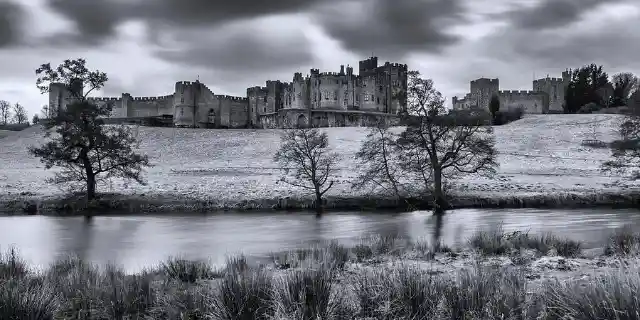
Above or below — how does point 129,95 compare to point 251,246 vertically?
above

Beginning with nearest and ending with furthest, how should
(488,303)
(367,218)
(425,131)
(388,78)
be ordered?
(488,303) → (367,218) → (425,131) → (388,78)

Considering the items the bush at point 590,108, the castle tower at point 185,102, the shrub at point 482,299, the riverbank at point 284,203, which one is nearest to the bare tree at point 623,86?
the bush at point 590,108

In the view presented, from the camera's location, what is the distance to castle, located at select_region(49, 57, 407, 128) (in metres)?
103

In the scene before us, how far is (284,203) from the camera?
119ft

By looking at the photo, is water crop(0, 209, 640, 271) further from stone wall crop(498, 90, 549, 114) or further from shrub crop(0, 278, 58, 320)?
stone wall crop(498, 90, 549, 114)

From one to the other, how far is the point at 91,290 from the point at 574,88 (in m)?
104

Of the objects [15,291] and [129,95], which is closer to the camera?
[15,291]

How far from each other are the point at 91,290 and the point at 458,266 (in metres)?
7.50

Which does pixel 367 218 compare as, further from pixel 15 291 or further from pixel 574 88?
pixel 574 88

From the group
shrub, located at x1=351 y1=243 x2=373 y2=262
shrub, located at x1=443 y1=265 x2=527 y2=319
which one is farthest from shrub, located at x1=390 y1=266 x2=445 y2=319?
shrub, located at x1=351 y1=243 x2=373 y2=262

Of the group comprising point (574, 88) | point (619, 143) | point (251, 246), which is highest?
point (574, 88)

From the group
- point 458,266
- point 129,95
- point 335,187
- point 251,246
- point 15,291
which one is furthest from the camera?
point 129,95

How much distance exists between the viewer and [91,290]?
900cm

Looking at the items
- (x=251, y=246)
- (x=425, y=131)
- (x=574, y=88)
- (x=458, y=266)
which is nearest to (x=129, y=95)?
(x=574, y=88)
